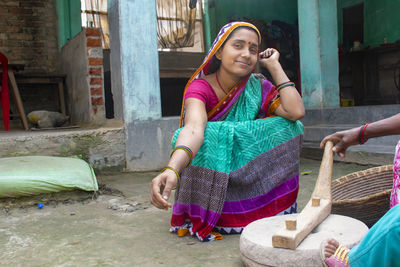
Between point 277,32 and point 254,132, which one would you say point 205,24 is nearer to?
point 277,32

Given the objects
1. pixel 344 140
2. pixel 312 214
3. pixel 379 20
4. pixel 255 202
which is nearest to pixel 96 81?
pixel 255 202

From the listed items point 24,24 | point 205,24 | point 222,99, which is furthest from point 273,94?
point 205,24

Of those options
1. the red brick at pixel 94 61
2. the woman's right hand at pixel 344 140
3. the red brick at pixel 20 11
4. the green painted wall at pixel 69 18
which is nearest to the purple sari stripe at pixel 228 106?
the woman's right hand at pixel 344 140

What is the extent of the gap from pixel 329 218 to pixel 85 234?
4.56 ft

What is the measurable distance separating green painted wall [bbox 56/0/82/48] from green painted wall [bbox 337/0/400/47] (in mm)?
5657

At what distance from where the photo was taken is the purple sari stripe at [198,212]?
2133 millimetres

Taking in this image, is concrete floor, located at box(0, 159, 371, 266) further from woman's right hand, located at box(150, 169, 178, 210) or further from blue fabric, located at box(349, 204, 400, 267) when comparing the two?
blue fabric, located at box(349, 204, 400, 267)

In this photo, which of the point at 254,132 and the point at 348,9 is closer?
the point at 254,132

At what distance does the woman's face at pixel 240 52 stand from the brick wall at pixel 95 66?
2.54 m

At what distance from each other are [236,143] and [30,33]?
19.0 feet

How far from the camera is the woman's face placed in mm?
2320

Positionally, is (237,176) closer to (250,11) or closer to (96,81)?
(96,81)

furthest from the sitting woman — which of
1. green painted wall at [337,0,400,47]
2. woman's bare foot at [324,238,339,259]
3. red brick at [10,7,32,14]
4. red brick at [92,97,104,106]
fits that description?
green painted wall at [337,0,400,47]

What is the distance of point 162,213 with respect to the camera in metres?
2.68
